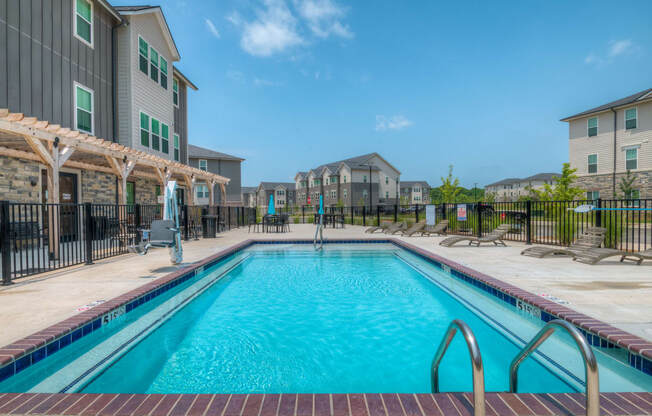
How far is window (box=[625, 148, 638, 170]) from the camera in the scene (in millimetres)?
23500

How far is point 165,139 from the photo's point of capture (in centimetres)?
1595

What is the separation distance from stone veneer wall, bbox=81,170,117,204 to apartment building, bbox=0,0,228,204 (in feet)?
0.12

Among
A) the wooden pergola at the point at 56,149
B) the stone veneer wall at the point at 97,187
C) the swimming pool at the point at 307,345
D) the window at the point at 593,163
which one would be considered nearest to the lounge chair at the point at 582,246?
the swimming pool at the point at 307,345

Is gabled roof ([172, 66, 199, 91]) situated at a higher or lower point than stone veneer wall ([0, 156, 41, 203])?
higher

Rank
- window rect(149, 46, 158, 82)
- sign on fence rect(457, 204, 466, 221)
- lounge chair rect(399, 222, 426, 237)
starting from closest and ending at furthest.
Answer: sign on fence rect(457, 204, 466, 221) → lounge chair rect(399, 222, 426, 237) → window rect(149, 46, 158, 82)

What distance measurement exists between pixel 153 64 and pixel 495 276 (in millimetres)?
16064

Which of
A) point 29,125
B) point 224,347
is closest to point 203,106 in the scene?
point 29,125

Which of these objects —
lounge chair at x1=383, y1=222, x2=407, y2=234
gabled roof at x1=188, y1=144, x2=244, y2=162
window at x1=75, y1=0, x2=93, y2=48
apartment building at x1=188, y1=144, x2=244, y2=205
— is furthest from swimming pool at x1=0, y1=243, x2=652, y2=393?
gabled roof at x1=188, y1=144, x2=244, y2=162

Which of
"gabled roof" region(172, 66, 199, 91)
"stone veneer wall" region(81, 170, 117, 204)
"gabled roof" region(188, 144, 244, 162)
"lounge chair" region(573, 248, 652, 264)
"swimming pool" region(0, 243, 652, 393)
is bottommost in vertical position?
"swimming pool" region(0, 243, 652, 393)

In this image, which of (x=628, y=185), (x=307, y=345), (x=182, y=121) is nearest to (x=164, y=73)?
(x=182, y=121)

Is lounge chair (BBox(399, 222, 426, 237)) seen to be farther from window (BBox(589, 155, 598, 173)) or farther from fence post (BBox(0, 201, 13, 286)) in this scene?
window (BBox(589, 155, 598, 173))

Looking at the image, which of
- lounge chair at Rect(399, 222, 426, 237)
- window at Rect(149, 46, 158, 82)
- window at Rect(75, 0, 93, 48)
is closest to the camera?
window at Rect(75, 0, 93, 48)

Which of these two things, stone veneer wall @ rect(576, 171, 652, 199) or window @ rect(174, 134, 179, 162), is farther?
stone veneer wall @ rect(576, 171, 652, 199)

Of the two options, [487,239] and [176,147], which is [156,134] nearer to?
[176,147]
